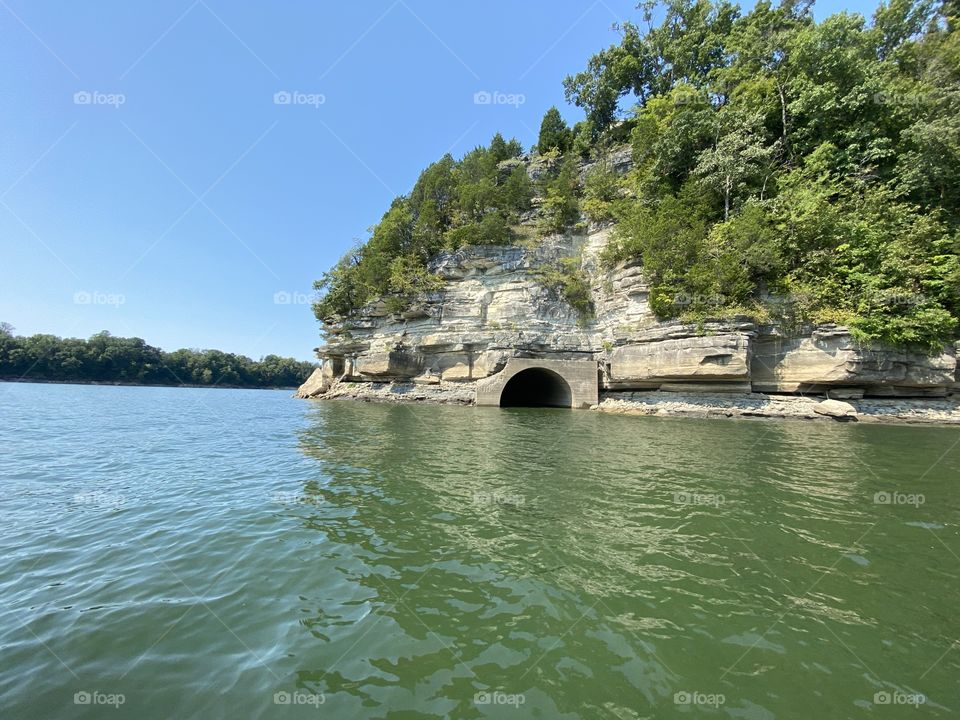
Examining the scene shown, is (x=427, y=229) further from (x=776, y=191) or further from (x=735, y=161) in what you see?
(x=776, y=191)

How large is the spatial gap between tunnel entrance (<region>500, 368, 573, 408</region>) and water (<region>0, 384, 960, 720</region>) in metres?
22.5

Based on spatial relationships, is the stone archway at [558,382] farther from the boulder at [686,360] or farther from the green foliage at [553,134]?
the green foliage at [553,134]

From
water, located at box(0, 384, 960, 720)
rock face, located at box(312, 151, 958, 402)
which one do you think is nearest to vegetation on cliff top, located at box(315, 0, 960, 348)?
rock face, located at box(312, 151, 958, 402)

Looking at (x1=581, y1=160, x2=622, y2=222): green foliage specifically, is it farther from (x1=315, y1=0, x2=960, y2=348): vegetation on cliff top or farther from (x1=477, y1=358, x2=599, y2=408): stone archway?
(x1=477, y1=358, x2=599, y2=408): stone archway

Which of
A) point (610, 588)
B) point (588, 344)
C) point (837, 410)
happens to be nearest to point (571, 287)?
point (588, 344)

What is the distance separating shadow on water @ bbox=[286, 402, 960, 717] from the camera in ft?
11.2

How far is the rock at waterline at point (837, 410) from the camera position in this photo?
848 inches

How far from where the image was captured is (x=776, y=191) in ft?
95.7

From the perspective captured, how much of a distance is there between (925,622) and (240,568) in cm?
860

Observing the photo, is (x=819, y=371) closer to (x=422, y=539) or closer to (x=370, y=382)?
(x=422, y=539)

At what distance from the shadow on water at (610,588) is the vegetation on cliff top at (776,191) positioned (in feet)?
56.1

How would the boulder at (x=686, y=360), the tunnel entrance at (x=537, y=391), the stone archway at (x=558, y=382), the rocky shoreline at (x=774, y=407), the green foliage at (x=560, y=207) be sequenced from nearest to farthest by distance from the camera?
1. the rocky shoreline at (x=774, y=407)
2. the boulder at (x=686, y=360)
3. the stone archway at (x=558, y=382)
4. the tunnel entrance at (x=537, y=391)
5. the green foliage at (x=560, y=207)

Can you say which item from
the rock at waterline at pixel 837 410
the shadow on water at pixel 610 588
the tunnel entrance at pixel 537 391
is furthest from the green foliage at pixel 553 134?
the shadow on water at pixel 610 588

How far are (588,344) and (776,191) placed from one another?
1795 cm
